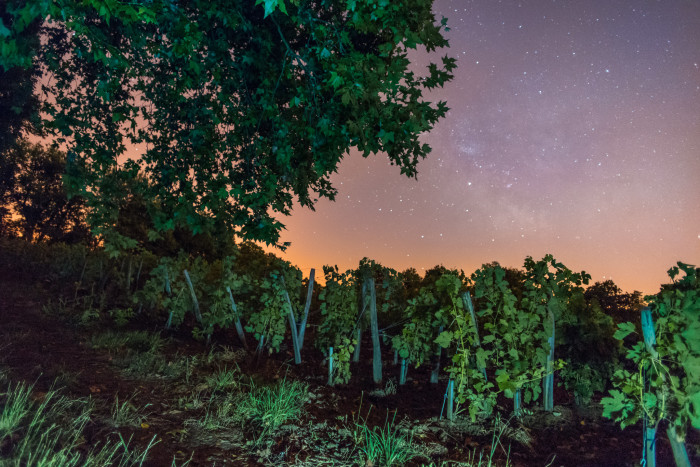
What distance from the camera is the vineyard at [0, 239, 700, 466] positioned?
9.54 ft

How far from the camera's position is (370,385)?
199 inches

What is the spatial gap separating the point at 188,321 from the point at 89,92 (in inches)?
192

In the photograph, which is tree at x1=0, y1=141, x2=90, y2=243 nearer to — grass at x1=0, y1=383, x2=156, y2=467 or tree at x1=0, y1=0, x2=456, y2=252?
tree at x1=0, y1=0, x2=456, y2=252

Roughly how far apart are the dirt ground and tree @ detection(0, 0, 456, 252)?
194 centimetres

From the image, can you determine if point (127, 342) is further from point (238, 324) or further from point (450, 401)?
point (450, 401)

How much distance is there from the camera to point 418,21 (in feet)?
13.8

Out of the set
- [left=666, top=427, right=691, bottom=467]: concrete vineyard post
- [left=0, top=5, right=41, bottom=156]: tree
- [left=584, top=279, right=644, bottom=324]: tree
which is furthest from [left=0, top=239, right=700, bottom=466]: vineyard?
[left=0, top=5, right=41, bottom=156]: tree

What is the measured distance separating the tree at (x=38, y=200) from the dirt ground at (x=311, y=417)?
1864 centimetres

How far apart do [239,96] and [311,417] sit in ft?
16.1

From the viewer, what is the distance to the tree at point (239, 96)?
3.96 m

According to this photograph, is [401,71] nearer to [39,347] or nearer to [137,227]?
[39,347]

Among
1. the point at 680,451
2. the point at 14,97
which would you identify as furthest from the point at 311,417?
the point at 14,97

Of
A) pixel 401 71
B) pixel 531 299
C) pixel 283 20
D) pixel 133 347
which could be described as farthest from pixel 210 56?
pixel 531 299

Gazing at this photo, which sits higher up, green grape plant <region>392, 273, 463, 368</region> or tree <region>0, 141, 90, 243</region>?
tree <region>0, 141, 90, 243</region>
